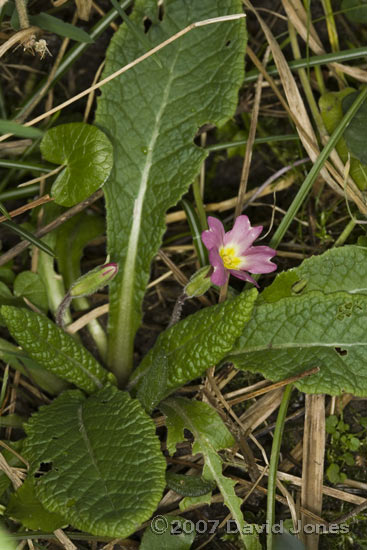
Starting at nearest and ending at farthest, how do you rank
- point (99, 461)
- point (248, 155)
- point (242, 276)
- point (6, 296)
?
point (99, 461)
point (242, 276)
point (6, 296)
point (248, 155)

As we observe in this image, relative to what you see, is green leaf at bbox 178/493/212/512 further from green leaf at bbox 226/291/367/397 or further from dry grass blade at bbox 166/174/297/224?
dry grass blade at bbox 166/174/297/224

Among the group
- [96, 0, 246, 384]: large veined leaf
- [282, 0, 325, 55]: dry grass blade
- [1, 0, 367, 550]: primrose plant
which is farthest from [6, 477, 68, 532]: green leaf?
[282, 0, 325, 55]: dry grass blade

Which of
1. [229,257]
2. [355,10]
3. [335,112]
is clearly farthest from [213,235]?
[355,10]

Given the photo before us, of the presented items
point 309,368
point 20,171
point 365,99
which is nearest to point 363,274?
point 309,368

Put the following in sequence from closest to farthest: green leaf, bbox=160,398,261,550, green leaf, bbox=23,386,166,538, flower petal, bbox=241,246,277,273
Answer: green leaf, bbox=23,386,166,538, green leaf, bbox=160,398,261,550, flower petal, bbox=241,246,277,273

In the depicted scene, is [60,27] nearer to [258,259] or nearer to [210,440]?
[258,259]
